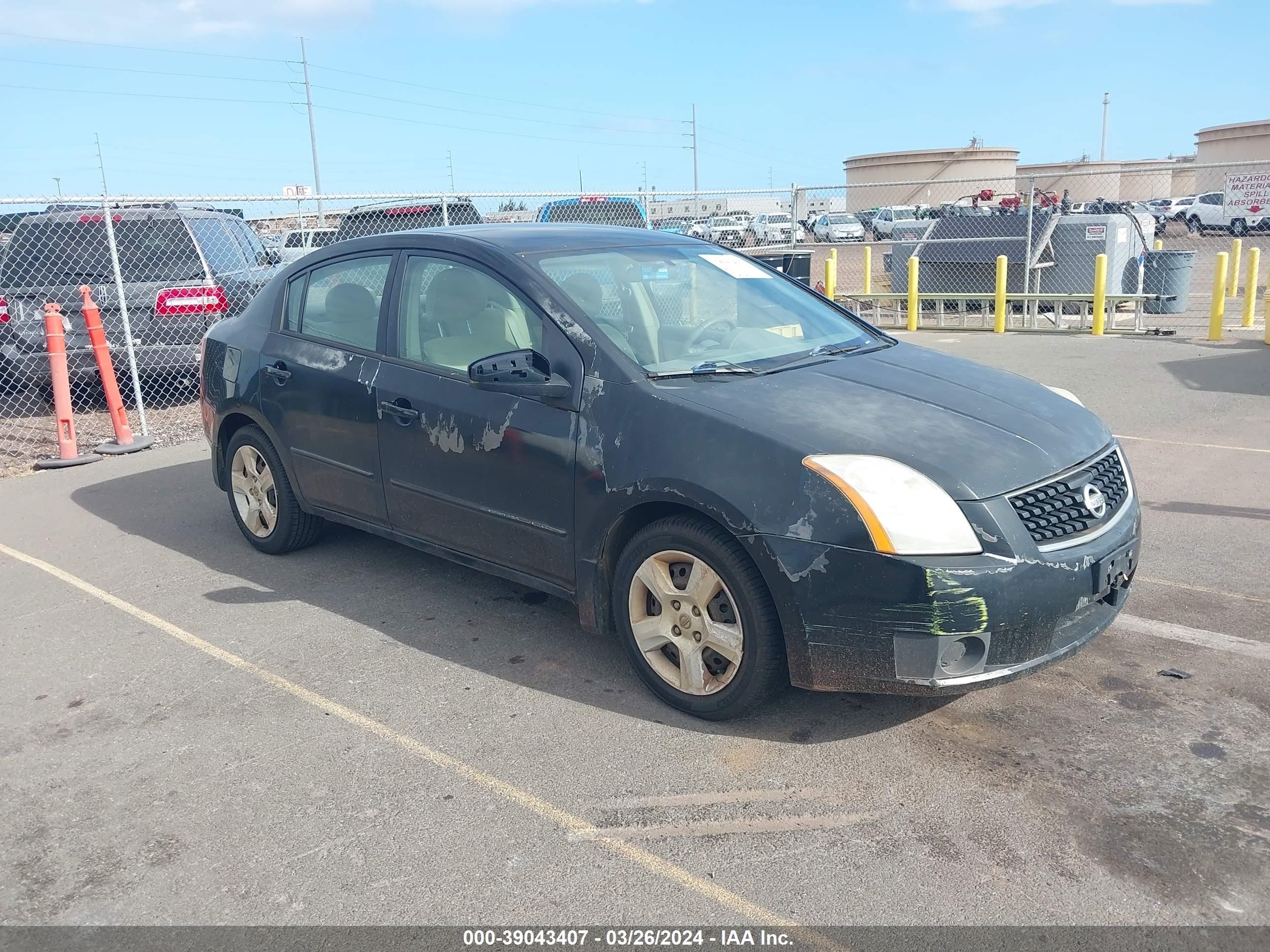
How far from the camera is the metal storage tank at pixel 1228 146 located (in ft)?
191

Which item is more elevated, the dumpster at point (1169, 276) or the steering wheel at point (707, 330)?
the steering wheel at point (707, 330)

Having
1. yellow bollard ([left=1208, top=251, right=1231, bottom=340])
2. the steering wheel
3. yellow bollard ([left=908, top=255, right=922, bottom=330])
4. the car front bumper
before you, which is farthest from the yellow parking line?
yellow bollard ([left=908, top=255, right=922, bottom=330])

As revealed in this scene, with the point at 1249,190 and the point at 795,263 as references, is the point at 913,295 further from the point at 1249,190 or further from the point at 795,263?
the point at 1249,190

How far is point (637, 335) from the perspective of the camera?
418cm

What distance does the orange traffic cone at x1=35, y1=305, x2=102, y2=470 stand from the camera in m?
8.28

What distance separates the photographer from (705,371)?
159 inches

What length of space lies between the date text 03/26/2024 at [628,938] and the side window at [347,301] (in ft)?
9.49

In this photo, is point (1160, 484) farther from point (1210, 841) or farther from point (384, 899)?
point (384, 899)

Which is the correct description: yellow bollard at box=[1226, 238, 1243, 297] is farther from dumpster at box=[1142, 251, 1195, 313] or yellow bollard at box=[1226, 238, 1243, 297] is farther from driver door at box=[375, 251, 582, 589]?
driver door at box=[375, 251, 582, 589]

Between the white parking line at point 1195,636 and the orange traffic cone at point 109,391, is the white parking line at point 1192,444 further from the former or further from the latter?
the orange traffic cone at point 109,391

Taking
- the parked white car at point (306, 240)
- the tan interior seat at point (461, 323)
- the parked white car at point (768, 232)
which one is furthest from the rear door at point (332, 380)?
the parked white car at point (768, 232)

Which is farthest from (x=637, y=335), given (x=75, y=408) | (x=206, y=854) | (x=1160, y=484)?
(x=75, y=408)

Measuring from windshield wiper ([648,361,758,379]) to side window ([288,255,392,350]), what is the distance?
61.3 inches

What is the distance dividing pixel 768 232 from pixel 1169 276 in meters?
19.3
